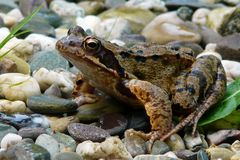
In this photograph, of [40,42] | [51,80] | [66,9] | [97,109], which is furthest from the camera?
[66,9]

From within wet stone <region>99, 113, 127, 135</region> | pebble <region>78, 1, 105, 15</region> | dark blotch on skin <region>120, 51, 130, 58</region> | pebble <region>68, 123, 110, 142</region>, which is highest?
dark blotch on skin <region>120, 51, 130, 58</region>

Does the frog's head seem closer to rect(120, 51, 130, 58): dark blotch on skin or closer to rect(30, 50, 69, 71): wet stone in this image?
rect(120, 51, 130, 58): dark blotch on skin

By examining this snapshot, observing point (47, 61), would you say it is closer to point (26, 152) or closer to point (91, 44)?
point (91, 44)

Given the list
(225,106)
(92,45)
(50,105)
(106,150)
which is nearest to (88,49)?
(92,45)

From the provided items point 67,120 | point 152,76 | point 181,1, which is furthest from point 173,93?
point 181,1

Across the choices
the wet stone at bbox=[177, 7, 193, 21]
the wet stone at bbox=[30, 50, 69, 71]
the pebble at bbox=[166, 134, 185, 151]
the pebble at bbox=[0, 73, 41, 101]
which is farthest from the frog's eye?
the wet stone at bbox=[177, 7, 193, 21]

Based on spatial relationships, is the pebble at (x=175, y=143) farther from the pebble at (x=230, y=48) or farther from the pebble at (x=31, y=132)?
the pebble at (x=230, y=48)
